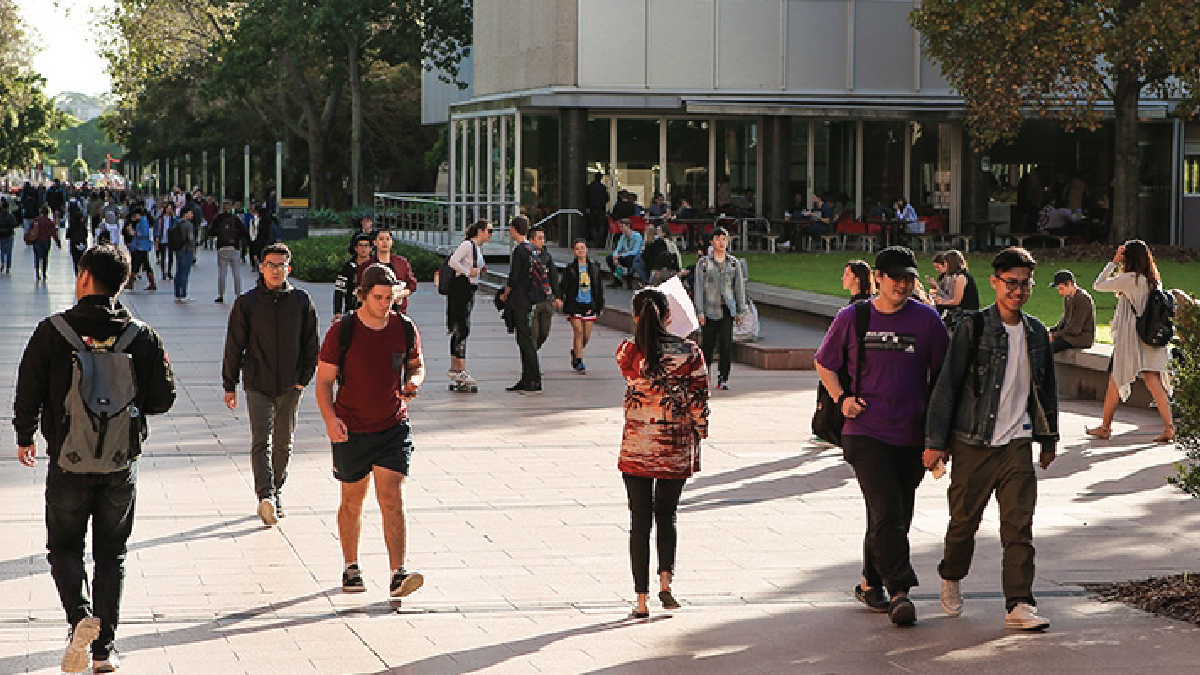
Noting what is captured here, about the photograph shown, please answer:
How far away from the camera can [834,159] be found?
39.8 m

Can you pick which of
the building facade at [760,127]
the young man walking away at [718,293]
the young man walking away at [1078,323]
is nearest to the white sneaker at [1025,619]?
the young man walking away at [1078,323]

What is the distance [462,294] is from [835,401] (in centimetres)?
918

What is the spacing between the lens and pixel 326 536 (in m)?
9.95

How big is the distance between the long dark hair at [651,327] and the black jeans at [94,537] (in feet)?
7.73

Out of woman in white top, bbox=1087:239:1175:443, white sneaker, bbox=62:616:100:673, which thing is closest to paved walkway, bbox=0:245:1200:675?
white sneaker, bbox=62:616:100:673

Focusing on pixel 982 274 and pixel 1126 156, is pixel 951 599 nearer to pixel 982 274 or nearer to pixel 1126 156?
pixel 982 274

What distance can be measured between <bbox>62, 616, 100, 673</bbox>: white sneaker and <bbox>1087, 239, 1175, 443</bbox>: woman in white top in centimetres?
920

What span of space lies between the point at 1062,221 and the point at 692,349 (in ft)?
105

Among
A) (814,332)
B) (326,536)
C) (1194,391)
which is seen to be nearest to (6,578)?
(326,536)

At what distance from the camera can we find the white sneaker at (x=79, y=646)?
685 centimetres

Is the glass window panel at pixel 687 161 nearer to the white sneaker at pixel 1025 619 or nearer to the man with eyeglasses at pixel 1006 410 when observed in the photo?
the man with eyeglasses at pixel 1006 410

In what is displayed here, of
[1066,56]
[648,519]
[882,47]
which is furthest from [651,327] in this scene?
[882,47]

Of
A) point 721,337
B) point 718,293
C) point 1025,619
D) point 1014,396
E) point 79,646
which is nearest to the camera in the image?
point 79,646

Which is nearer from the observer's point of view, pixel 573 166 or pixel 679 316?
pixel 679 316
